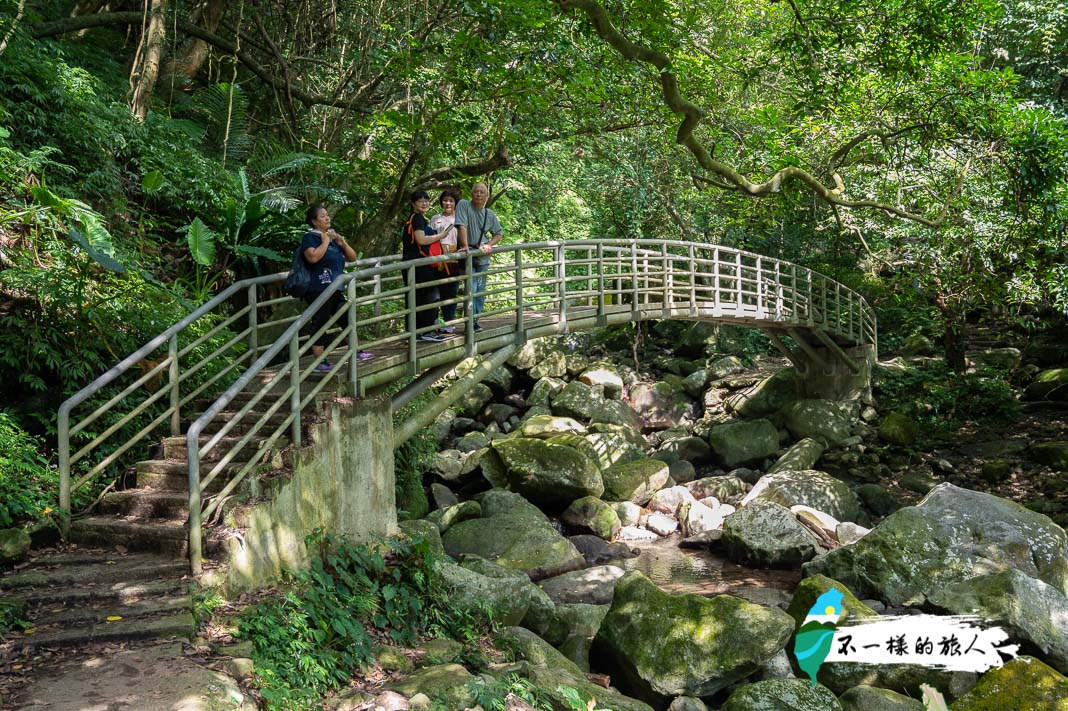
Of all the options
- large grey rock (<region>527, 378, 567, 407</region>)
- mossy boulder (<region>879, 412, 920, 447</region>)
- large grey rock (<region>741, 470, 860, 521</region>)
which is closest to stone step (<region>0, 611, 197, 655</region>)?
large grey rock (<region>741, 470, 860, 521</region>)

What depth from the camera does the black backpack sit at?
24.4 ft

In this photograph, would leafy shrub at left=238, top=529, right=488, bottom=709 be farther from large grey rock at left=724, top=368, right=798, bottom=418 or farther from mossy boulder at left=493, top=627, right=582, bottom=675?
large grey rock at left=724, top=368, right=798, bottom=418

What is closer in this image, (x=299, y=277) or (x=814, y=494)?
(x=299, y=277)

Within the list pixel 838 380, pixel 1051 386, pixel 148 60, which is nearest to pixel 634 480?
pixel 838 380

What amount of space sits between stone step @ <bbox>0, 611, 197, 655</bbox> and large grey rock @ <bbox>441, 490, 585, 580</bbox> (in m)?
5.90

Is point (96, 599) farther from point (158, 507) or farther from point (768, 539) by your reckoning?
point (768, 539)

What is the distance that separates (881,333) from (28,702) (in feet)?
73.9

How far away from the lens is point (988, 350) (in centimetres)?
2048

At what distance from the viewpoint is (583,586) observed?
1023cm

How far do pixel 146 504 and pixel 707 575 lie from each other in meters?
7.54

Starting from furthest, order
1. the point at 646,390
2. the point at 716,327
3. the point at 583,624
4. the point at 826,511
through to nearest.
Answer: the point at 716,327 < the point at 646,390 < the point at 826,511 < the point at 583,624

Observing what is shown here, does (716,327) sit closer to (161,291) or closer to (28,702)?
(161,291)

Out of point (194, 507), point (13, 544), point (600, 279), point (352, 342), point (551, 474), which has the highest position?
point (600, 279)

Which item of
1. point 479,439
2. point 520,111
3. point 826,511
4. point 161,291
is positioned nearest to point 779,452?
point 826,511
